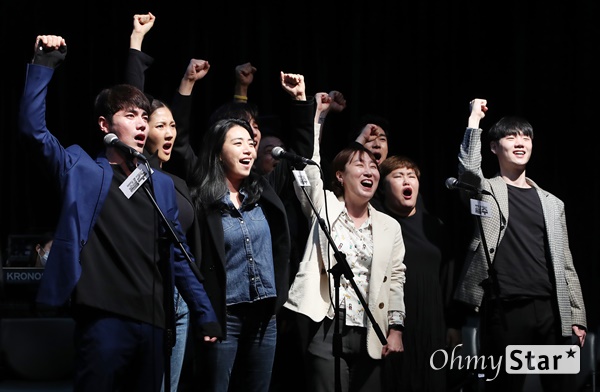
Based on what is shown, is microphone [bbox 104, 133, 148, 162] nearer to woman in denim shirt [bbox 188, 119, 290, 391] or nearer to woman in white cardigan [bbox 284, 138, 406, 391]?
woman in denim shirt [bbox 188, 119, 290, 391]

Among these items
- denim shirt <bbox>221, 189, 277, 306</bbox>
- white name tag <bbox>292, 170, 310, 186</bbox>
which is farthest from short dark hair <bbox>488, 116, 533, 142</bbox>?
denim shirt <bbox>221, 189, 277, 306</bbox>

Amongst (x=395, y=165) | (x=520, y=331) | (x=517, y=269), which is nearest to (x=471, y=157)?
(x=395, y=165)

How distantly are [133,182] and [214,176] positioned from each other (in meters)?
0.69

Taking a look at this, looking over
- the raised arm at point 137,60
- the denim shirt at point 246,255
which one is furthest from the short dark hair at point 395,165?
the raised arm at point 137,60

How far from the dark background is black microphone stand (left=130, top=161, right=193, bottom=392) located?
108 inches

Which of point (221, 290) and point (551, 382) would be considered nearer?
point (221, 290)

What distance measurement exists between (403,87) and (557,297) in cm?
222

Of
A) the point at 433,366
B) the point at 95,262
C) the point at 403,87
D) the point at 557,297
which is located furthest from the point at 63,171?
the point at 403,87

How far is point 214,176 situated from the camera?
361 centimetres

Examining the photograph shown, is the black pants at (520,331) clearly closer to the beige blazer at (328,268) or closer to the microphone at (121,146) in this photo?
the beige blazer at (328,268)

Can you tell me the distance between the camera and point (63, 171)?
2.91 metres

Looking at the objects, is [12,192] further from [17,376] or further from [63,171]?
[63,171]

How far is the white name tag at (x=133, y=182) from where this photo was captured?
2.94 m

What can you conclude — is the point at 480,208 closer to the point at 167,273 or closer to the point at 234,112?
the point at 234,112
